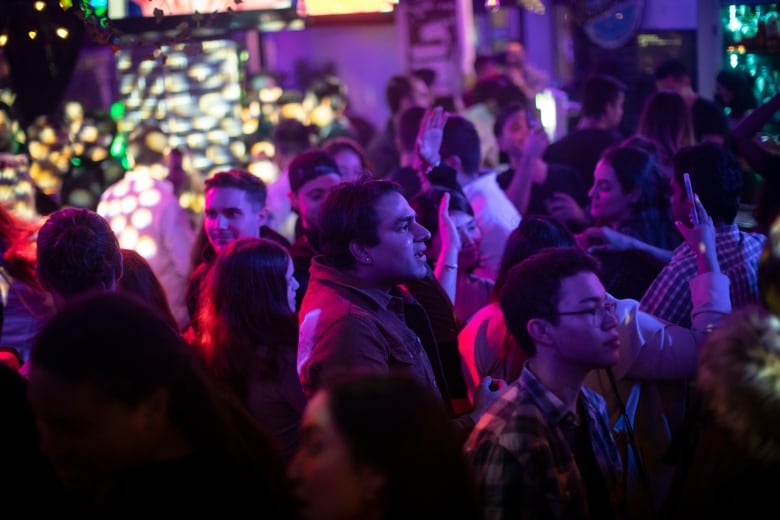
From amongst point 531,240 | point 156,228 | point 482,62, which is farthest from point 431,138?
point 482,62

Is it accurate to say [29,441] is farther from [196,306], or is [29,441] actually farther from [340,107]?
[340,107]

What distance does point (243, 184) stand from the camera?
488 cm

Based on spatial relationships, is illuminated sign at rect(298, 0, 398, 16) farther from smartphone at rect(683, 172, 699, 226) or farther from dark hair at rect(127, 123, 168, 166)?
smartphone at rect(683, 172, 699, 226)

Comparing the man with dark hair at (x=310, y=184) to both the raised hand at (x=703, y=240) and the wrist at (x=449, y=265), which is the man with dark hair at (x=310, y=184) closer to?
the wrist at (x=449, y=265)

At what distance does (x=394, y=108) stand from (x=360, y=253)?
17.8 feet

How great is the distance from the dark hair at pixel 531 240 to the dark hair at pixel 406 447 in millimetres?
1835

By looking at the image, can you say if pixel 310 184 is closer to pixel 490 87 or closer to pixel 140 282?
pixel 140 282

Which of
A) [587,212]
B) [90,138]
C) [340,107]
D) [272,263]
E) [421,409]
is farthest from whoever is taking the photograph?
[340,107]

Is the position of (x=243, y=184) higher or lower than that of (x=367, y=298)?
higher

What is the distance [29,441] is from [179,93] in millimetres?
5608

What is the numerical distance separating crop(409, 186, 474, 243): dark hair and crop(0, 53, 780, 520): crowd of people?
2 centimetres

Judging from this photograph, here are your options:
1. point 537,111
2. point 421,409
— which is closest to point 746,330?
point 421,409

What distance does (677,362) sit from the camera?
3215 millimetres

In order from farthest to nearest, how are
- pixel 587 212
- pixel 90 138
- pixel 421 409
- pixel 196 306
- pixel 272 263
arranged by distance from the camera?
1. pixel 90 138
2. pixel 587 212
3. pixel 196 306
4. pixel 272 263
5. pixel 421 409
